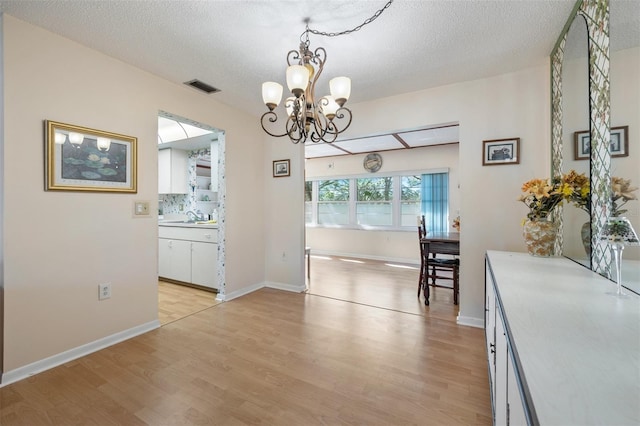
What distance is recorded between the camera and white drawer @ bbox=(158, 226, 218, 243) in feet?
12.0

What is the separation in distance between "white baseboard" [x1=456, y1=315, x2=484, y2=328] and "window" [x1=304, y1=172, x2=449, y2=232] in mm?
2982

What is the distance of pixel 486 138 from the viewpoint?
8.91ft

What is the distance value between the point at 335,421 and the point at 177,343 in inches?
61.5

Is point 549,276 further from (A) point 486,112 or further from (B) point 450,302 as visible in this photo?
(B) point 450,302

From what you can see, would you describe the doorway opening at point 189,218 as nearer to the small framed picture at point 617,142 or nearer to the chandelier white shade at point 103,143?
the chandelier white shade at point 103,143

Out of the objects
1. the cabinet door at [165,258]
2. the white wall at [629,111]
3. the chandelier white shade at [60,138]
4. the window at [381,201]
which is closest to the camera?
the white wall at [629,111]

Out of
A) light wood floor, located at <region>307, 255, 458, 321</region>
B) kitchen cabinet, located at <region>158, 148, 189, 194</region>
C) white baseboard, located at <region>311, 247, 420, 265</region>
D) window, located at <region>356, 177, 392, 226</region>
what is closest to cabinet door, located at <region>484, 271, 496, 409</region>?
light wood floor, located at <region>307, 255, 458, 321</region>

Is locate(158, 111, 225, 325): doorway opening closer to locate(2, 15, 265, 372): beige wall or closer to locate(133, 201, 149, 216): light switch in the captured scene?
locate(2, 15, 265, 372): beige wall

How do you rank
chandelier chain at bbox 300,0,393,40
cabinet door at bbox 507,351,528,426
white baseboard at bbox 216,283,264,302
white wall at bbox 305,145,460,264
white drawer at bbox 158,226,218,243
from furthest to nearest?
1. white wall at bbox 305,145,460,264
2. white drawer at bbox 158,226,218,243
3. white baseboard at bbox 216,283,264,302
4. chandelier chain at bbox 300,0,393,40
5. cabinet door at bbox 507,351,528,426

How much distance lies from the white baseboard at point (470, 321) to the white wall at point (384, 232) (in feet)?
9.46

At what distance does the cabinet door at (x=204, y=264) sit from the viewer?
365 centimetres

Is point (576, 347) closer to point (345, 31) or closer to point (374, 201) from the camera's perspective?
point (345, 31)

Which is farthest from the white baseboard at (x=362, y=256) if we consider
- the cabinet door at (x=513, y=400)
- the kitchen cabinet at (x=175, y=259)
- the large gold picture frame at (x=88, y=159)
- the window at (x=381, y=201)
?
the cabinet door at (x=513, y=400)

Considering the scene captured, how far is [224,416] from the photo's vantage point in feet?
5.04
